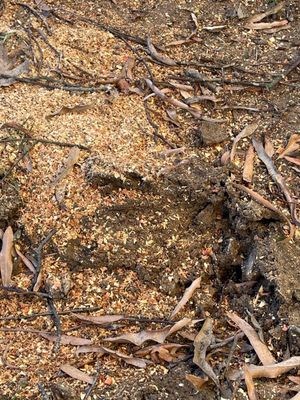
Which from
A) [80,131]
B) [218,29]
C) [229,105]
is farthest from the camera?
[218,29]

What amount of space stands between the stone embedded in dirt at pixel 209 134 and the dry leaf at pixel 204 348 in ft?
2.84

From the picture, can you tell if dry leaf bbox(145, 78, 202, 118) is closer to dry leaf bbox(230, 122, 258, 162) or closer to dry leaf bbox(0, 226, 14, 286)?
dry leaf bbox(230, 122, 258, 162)

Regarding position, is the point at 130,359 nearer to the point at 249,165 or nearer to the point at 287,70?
the point at 249,165

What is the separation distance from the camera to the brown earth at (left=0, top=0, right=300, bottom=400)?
2.59m

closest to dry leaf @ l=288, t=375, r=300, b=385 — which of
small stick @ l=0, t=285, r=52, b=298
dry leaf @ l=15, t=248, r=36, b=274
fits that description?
small stick @ l=0, t=285, r=52, b=298

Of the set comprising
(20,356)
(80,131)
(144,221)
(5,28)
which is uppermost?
(5,28)

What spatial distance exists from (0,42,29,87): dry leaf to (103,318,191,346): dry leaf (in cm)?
136

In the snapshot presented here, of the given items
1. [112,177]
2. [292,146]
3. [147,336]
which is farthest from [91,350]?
[292,146]

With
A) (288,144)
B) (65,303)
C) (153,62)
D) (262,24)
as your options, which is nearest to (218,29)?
(262,24)

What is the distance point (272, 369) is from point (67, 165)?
1.19 m

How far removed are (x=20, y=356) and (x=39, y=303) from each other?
24cm

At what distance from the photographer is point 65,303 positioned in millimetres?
2750

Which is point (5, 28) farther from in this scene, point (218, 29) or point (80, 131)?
point (218, 29)

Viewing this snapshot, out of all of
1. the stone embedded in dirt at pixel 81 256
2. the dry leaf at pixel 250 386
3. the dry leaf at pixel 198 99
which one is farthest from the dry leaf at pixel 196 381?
→ the dry leaf at pixel 198 99
